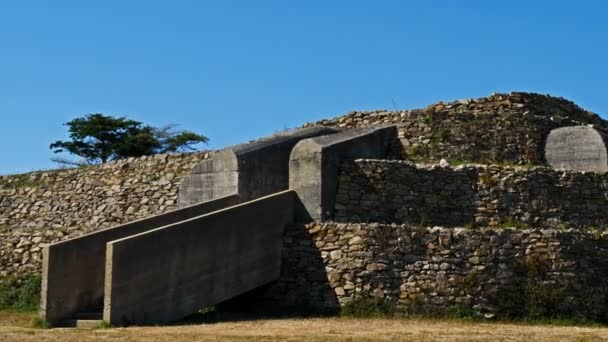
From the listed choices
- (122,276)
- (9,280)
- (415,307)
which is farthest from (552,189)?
(9,280)

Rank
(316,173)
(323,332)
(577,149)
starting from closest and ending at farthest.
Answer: (323,332), (316,173), (577,149)

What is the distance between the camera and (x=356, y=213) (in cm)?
1672

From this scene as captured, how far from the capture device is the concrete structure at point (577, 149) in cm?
1894

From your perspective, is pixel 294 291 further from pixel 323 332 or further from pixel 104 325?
pixel 104 325

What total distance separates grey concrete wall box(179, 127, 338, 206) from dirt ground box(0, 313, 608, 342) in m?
4.22

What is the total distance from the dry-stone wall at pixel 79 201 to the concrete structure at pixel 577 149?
8.50 metres

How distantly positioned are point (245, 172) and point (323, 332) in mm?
5915

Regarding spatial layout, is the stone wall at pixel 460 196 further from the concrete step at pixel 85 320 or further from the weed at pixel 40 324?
the weed at pixel 40 324

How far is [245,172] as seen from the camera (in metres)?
17.7

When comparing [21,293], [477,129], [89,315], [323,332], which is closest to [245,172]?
[89,315]

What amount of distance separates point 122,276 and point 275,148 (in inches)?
236

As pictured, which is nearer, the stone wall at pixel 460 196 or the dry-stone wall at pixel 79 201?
the stone wall at pixel 460 196

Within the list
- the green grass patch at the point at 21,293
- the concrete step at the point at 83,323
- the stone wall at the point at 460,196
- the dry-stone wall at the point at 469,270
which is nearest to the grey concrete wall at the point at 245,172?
the stone wall at the point at 460,196

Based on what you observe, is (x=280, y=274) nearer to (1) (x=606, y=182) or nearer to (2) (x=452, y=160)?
(2) (x=452, y=160)
